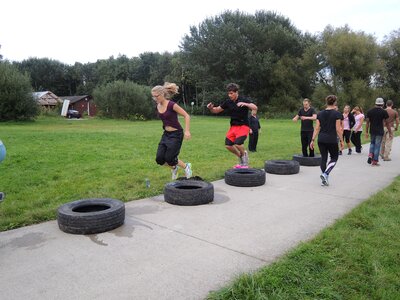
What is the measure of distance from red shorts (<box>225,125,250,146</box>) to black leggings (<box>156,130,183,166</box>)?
5.93 ft

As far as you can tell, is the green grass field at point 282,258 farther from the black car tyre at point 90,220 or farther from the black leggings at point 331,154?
the black leggings at point 331,154

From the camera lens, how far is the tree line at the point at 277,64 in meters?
44.1

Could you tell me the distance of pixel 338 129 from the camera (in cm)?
772

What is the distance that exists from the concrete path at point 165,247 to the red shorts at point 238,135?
184 cm

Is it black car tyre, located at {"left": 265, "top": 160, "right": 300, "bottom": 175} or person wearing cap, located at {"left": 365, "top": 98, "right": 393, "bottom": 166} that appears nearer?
black car tyre, located at {"left": 265, "top": 160, "right": 300, "bottom": 175}

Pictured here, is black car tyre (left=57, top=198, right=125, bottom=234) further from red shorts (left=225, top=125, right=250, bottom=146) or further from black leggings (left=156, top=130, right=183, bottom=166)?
red shorts (left=225, top=125, right=250, bottom=146)

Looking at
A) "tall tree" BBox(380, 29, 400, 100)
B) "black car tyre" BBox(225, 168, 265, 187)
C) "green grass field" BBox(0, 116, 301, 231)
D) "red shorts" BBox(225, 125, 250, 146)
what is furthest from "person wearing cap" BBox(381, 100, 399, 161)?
"tall tree" BBox(380, 29, 400, 100)

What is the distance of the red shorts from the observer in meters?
8.30

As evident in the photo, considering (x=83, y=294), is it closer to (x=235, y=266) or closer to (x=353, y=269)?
(x=235, y=266)

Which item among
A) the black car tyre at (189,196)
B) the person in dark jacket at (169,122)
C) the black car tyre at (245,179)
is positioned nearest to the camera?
the black car tyre at (189,196)

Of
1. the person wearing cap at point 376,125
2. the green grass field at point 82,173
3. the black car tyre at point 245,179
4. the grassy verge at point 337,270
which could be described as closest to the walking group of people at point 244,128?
the person wearing cap at point 376,125

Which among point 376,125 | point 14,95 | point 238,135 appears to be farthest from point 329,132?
point 14,95

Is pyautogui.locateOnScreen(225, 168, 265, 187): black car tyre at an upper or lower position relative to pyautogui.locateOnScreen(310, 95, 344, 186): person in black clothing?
lower

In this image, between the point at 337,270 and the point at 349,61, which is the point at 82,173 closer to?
the point at 337,270
